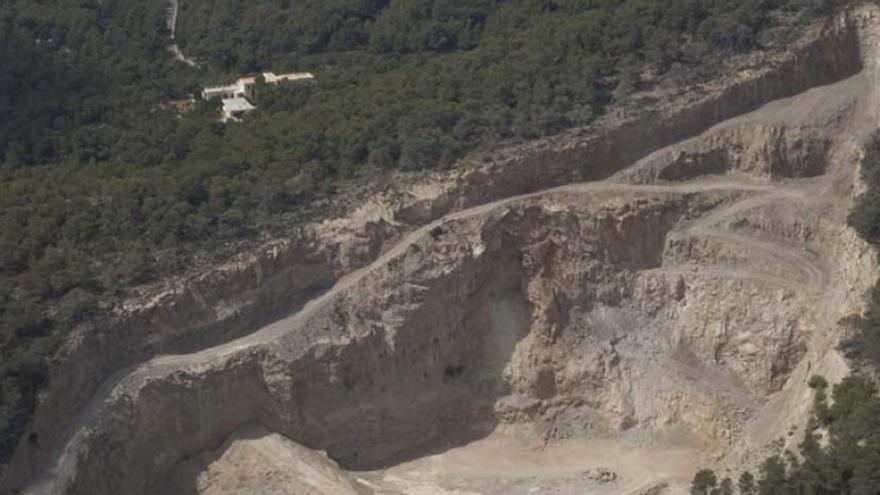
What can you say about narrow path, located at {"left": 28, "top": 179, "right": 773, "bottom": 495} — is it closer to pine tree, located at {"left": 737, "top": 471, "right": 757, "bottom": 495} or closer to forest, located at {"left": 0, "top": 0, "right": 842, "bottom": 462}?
forest, located at {"left": 0, "top": 0, "right": 842, "bottom": 462}

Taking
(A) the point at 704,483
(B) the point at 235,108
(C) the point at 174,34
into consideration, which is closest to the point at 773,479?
(A) the point at 704,483

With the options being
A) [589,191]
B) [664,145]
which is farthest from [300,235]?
[664,145]

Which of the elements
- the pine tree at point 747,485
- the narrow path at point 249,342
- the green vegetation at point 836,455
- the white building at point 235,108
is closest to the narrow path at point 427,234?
the narrow path at point 249,342

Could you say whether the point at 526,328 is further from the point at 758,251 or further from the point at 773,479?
the point at 773,479

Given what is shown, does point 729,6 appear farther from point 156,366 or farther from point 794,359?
point 156,366

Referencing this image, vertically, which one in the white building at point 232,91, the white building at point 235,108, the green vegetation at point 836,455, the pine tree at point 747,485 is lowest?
the pine tree at point 747,485

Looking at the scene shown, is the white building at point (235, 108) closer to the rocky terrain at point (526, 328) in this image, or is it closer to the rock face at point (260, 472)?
the rocky terrain at point (526, 328)
